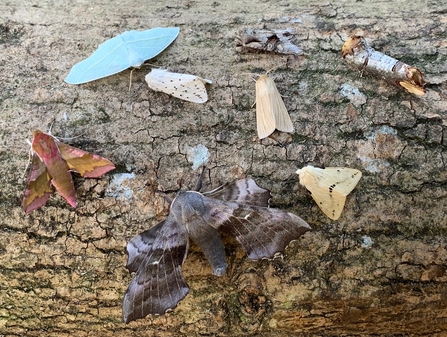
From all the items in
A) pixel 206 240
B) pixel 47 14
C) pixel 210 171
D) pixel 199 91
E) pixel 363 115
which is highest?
pixel 47 14

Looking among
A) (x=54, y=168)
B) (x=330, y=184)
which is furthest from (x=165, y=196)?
(x=330, y=184)

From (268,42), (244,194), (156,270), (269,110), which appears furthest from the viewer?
(268,42)

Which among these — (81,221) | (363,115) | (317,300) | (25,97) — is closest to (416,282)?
(317,300)

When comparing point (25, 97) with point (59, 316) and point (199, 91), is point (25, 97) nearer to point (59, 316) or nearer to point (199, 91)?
point (199, 91)

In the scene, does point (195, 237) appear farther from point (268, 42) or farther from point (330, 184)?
point (268, 42)

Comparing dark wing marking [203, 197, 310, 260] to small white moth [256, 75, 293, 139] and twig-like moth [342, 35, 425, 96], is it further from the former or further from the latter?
twig-like moth [342, 35, 425, 96]

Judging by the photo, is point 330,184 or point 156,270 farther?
point 330,184

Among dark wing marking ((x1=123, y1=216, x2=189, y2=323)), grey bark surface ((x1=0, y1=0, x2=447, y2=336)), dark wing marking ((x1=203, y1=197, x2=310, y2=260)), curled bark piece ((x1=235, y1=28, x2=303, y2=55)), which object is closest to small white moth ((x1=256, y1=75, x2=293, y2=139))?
grey bark surface ((x1=0, y1=0, x2=447, y2=336))
